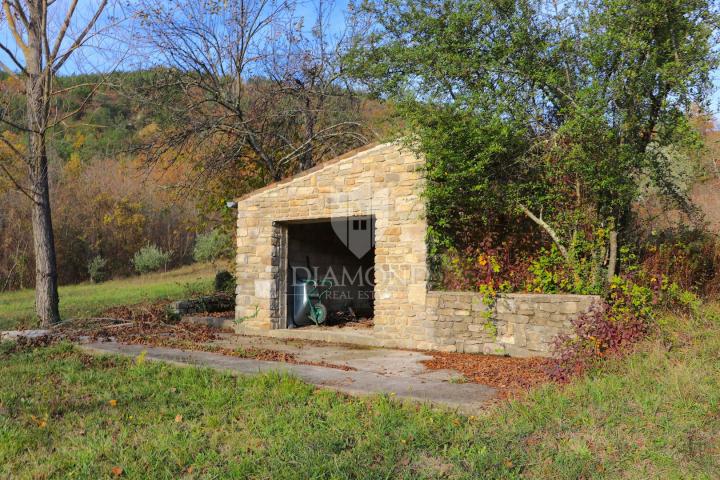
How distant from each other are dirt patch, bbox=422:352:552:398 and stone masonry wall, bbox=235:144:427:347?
1020 mm

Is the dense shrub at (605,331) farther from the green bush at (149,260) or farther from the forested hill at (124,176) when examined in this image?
the green bush at (149,260)

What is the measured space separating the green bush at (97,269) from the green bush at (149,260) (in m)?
1.35

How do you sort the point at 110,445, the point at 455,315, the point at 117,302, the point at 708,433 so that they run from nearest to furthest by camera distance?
1. the point at 708,433
2. the point at 110,445
3. the point at 455,315
4. the point at 117,302

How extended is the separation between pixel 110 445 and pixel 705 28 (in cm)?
717

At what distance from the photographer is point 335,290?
12.4m

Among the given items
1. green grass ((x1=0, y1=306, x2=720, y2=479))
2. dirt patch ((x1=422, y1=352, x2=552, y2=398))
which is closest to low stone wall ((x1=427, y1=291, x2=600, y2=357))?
dirt patch ((x1=422, y1=352, x2=552, y2=398))

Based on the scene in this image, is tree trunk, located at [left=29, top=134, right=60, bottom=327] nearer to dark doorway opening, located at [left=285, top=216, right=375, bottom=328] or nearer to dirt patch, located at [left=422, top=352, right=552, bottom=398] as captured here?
dark doorway opening, located at [left=285, top=216, right=375, bottom=328]

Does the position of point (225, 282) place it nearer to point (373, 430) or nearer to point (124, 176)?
point (373, 430)

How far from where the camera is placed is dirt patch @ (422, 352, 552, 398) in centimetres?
530

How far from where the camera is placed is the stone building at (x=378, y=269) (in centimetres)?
737

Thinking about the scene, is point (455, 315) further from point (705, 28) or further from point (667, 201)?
point (705, 28)

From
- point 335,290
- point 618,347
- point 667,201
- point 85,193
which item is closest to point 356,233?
point 335,290

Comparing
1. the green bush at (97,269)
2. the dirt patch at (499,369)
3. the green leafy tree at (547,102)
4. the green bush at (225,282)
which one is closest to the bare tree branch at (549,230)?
the green leafy tree at (547,102)

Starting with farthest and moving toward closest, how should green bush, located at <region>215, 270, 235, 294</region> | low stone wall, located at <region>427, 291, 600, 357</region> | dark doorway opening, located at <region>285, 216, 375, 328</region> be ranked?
green bush, located at <region>215, 270, 235, 294</region> < dark doorway opening, located at <region>285, 216, 375, 328</region> < low stone wall, located at <region>427, 291, 600, 357</region>
